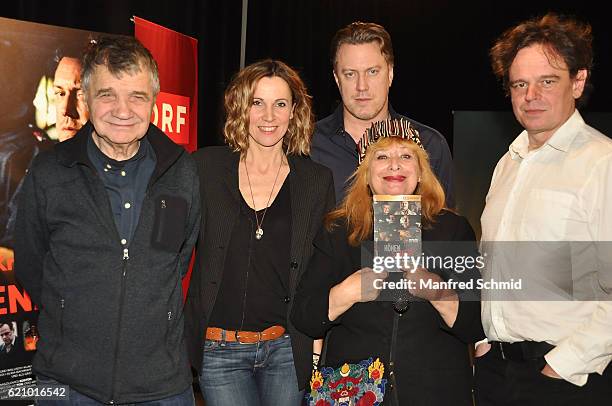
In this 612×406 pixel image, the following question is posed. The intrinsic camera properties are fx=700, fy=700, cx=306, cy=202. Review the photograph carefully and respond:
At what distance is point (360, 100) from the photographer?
141 inches

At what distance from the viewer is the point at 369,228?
9.38 feet

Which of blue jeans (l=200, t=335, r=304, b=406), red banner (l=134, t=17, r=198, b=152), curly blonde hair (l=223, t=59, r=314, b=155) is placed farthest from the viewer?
red banner (l=134, t=17, r=198, b=152)

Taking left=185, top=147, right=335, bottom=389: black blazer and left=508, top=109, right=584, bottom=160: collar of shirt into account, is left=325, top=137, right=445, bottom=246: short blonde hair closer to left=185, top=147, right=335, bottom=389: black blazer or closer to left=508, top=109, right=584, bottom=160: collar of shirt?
left=185, top=147, right=335, bottom=389: black blazer

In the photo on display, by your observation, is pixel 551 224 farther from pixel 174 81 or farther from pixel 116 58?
pixel 174 81

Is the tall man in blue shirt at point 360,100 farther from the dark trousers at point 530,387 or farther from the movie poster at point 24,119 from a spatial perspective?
the movie poster at point 24,119

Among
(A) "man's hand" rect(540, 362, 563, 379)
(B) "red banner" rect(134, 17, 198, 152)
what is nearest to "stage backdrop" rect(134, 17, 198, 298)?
(B) "red banner" rect(134, 17, 198, 152)

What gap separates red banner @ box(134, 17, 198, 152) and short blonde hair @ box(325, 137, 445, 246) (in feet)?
7.10

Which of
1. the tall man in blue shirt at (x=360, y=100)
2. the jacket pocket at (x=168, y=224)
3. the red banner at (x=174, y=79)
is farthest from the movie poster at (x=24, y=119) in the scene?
the tall man in blue shirt at (x=360, y=100)

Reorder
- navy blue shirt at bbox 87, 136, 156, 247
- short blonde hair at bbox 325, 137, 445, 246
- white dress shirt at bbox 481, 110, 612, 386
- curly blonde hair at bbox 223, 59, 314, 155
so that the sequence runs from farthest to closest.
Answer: curly blonde hair at bbox 223, 59, 314, 155 < short blonde hair at bbox 325, 137, 445, 246 < navy blue shirt at bbox 87, 136, 156, 247 < white dress shirt at bbox 481, 110, 612, 386

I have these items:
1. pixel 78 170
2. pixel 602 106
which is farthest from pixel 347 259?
pixel 602 106

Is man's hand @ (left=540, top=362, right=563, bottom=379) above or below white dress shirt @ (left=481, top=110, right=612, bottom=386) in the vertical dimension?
below

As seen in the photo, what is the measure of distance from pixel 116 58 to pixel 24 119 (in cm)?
125

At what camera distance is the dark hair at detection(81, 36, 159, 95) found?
2.61 meters

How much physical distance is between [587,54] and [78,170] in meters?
2.02
